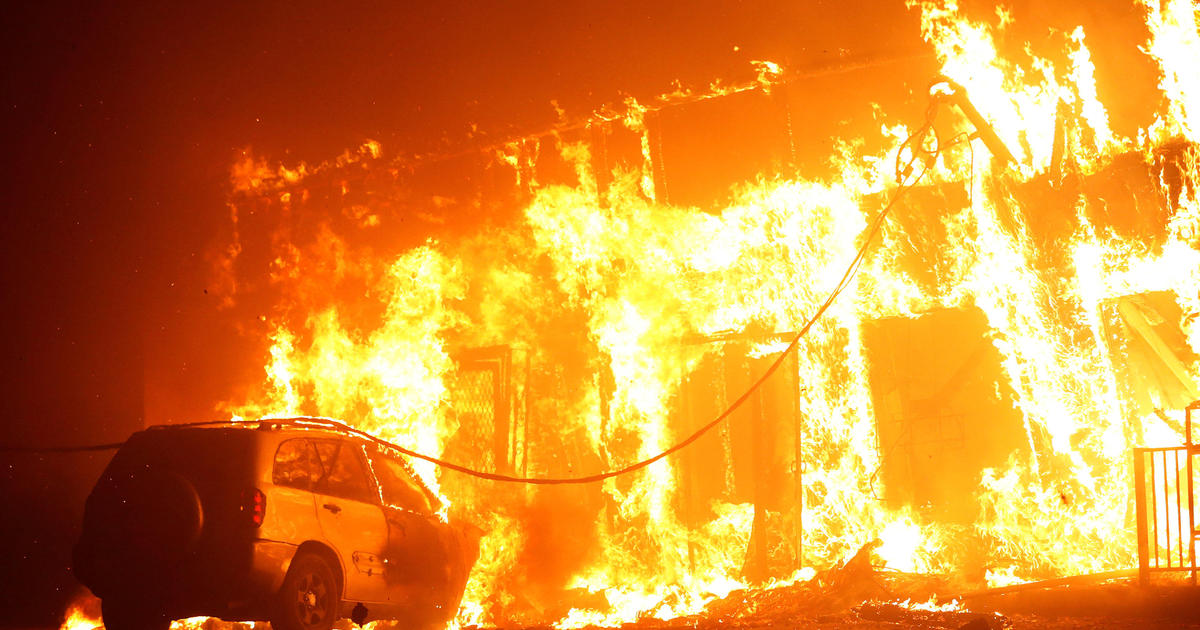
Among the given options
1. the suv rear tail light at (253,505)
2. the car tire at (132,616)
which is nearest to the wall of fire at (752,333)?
the suv rear tail light at (253,505)

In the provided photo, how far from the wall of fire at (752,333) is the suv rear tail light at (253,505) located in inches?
256

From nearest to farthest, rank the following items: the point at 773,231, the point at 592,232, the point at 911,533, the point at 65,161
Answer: the point at 911,533 < the point at 773,231 < the point at 592,232 < the point at 65,161

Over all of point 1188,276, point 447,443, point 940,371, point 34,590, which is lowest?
point 34,590

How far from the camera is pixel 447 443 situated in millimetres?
13883

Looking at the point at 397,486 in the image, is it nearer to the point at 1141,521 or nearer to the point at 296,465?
the point at 296,465

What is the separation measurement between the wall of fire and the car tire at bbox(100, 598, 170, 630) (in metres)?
6.84

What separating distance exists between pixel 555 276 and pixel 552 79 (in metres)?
3.34

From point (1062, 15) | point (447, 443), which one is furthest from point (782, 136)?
point (447, 443)

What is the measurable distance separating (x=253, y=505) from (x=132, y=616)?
4.31 feet

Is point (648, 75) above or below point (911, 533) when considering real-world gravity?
above

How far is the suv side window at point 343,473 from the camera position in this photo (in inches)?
313

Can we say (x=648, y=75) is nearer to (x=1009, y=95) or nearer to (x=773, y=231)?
(x=773, y=231)

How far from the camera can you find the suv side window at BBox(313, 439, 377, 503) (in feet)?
26.1

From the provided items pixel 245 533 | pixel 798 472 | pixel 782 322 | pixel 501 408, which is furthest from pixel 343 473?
pixel 782 322
